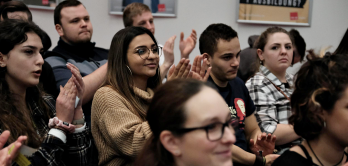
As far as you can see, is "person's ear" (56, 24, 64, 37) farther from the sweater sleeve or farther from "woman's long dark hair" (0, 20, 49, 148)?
the sweater sleeve

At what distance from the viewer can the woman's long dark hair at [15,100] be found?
169cm

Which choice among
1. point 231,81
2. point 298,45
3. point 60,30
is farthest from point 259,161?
point 60,30

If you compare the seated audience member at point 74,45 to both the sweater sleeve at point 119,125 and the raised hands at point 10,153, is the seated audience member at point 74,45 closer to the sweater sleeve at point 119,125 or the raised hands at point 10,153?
the sweater sleeve at point 119,125

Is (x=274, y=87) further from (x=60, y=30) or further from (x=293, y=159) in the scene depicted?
(x=60, y=30)

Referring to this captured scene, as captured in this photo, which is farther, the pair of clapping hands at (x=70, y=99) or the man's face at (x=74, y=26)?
the man's face at (x=74, y=26)

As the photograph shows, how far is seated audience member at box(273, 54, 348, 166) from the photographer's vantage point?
1329 millimetres

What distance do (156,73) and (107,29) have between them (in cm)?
163

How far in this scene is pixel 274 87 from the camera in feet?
8.32

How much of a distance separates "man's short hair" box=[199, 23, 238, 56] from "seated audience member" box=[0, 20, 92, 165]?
3.09 ft

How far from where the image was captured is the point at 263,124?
2.41 meters

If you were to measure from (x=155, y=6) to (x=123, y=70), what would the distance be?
1.90 m

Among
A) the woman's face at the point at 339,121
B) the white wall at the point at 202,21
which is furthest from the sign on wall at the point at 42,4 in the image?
the woman's face at the point at 339,121

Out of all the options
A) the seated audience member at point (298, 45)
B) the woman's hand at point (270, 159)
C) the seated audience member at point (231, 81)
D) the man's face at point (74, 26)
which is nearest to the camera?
the woman's hand at point (270, 159)

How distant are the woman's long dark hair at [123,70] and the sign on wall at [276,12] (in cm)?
216
